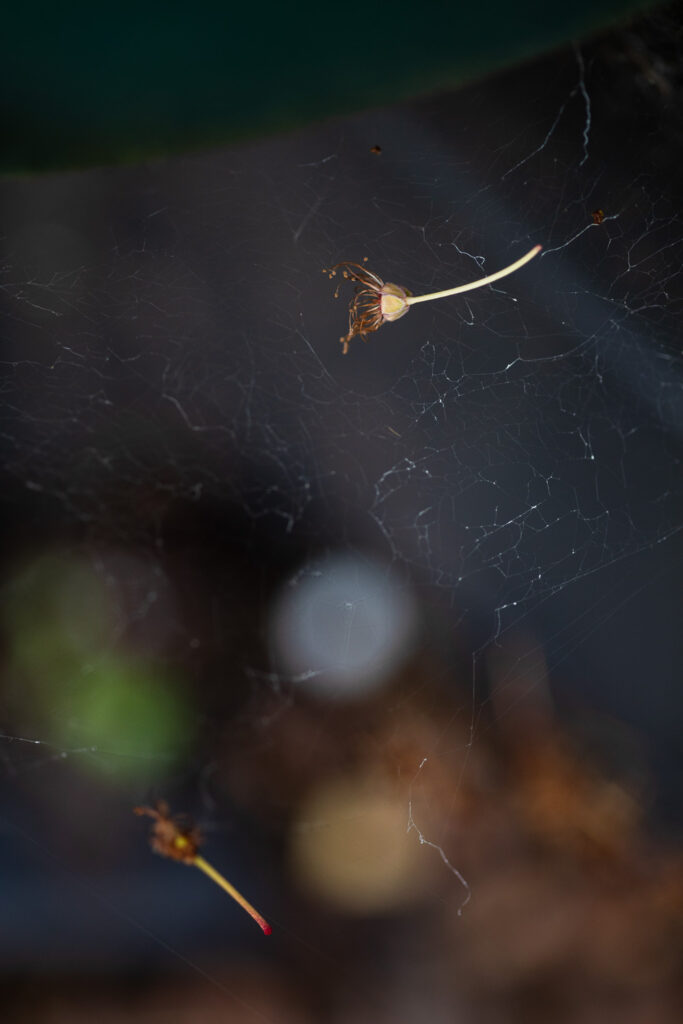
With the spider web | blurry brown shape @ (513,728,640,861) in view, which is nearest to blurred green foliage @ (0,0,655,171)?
the spider web

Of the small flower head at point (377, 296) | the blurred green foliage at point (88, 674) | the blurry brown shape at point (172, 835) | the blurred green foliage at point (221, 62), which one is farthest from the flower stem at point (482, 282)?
the blurry brown shape at point (172, 835)

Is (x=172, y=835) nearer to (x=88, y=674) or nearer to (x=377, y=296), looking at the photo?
(x=88, y=674)

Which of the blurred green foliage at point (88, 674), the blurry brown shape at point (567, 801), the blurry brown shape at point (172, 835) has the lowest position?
the blurry brown shape at point (172, 835)

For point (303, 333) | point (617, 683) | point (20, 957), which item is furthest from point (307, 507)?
point (20, 957)

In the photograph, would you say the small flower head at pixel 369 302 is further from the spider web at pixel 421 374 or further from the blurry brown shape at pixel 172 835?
the blurry brown shape at pixel 172 835

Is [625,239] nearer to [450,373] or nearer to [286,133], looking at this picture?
[450,373]

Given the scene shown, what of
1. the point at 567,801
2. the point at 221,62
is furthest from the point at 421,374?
the point at 567,801
